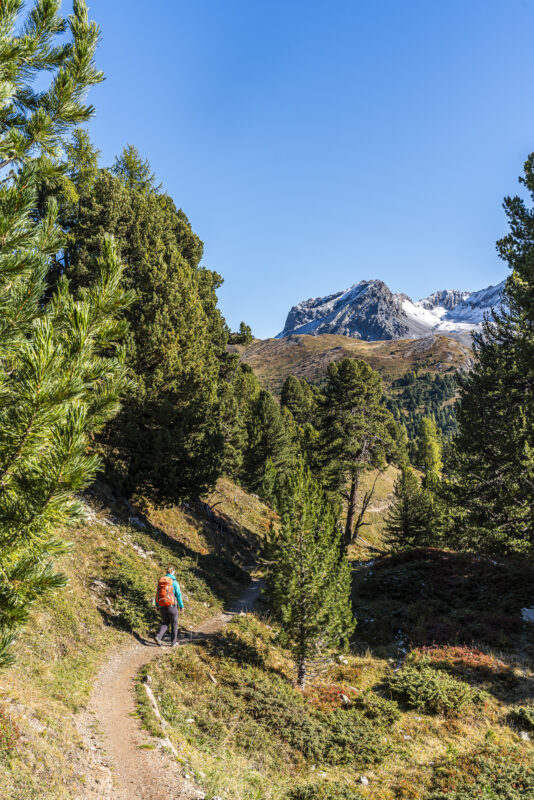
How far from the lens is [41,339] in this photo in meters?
2.62

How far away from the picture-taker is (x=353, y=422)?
31500 millimetres

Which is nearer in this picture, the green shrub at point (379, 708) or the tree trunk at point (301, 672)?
the green shrub at point (379, 708)

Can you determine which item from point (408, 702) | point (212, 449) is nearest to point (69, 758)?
point (408, 702)

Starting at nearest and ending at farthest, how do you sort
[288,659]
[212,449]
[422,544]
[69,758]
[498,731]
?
[69,758] < [498,731] < [288,659] < [212,449] < [422,544]

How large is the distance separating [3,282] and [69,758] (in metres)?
6.48

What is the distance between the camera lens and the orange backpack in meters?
11.5

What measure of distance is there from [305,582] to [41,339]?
1115 cm

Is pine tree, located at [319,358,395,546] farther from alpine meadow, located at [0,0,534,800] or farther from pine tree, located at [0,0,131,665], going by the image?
pine tree, located at [0,0,131,665]

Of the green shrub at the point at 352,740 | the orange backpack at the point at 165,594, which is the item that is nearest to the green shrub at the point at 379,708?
the green shrub at the point at 352,740

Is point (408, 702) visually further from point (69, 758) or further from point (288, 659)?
point (69, 758)

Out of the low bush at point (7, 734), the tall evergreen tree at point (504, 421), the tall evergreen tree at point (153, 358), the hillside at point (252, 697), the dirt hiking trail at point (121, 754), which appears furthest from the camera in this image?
the tall evergreen tree at point (153, 358)

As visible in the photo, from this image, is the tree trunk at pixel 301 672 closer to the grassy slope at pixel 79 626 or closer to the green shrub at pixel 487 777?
the grassy slope at pixel 79 626

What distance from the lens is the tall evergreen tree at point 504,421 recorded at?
14922 millimetres

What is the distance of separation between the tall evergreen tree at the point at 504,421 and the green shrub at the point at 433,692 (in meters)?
6.40
